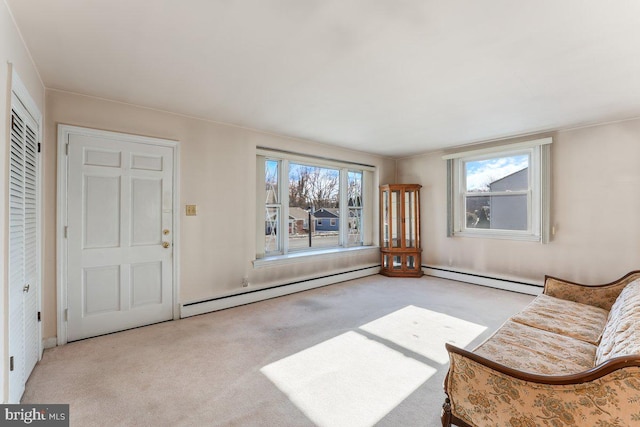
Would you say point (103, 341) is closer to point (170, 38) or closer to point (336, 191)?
point (170, 38)

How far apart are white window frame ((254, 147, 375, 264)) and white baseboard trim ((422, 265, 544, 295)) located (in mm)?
1378

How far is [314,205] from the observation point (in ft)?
16.6

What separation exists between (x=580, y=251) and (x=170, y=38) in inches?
205

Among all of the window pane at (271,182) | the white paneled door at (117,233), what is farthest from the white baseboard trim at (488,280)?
the white paneled door at (117,233)

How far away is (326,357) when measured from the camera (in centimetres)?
243

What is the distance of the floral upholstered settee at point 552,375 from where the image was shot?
106cm

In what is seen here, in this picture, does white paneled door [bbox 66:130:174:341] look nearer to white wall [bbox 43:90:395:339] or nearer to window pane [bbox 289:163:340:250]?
white wall [bbox 43:90:395:339]

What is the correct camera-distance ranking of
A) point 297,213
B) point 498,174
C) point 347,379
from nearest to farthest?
point 347,379, point 498,174, point 297,213

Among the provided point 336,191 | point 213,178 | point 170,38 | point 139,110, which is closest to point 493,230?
point 336,191

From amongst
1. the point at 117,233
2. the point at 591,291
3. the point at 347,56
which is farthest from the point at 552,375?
the point at 117,233

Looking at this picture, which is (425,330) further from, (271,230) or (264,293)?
(271,230)

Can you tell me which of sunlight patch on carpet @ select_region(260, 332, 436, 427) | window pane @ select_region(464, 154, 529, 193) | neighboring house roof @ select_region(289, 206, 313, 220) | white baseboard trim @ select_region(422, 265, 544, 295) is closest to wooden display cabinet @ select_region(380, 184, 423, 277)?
white baseboard trim @ select_region(422, 265, 544, 295)

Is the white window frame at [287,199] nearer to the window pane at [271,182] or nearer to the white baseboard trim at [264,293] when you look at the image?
the window pane at [271,182]

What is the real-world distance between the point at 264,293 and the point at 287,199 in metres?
1.47
